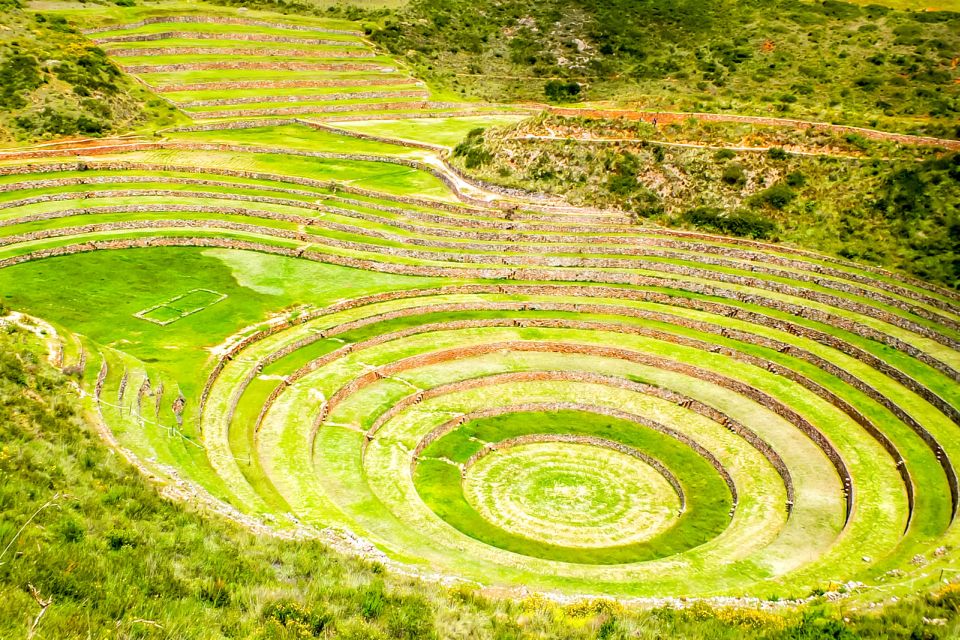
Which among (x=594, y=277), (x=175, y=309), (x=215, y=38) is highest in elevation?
(x=215, y=38)

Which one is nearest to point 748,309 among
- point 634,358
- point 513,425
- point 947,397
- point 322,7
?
point 634,358

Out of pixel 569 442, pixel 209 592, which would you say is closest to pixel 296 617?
pixel 209 592

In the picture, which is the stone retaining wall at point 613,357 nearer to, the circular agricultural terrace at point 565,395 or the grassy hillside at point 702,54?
the circular agricultural terrace at point 565,395

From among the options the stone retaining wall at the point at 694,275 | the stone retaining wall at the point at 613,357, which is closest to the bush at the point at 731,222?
the stone retaining wall at the point at 694,275

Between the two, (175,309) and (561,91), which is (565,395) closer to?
(175,309)

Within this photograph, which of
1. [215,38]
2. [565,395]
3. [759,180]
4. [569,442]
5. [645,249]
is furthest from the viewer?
[215,38]

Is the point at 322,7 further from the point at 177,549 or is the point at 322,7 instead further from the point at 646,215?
the point at 177,549
